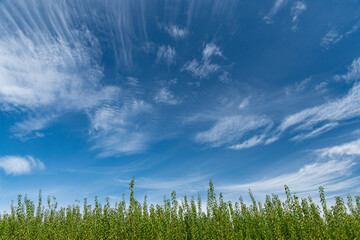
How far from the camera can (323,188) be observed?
561 inches

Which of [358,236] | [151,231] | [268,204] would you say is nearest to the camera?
[358,236]

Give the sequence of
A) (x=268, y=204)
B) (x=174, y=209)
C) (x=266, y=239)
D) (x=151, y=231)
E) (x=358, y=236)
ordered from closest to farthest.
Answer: (x=358, y=236)
(x=266, y=239)
(x=151, y=231)
(x=174, y=209)
(x=268, y=204)

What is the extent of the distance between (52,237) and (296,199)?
17278 mm

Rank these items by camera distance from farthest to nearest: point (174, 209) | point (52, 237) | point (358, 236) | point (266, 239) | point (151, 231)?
point (174, 209), point (52, 237), point (151, 231), point (266, 239), point (358, 236)

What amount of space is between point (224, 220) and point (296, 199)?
562 cm

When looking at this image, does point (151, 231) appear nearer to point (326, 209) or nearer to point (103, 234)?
point (103, 234)

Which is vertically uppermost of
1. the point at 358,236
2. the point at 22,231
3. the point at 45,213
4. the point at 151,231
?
the point at 45,213

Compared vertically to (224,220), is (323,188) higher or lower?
higher

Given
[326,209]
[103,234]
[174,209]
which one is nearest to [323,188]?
[326,209]

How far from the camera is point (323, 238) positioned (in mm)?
12047

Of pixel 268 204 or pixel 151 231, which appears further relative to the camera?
pixel 268 204

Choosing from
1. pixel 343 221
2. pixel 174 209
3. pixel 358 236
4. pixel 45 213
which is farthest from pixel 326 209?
pixel 45 213

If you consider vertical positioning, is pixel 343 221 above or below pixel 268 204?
below

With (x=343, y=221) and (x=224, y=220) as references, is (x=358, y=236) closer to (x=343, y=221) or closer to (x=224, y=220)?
(x=343, y=221)
